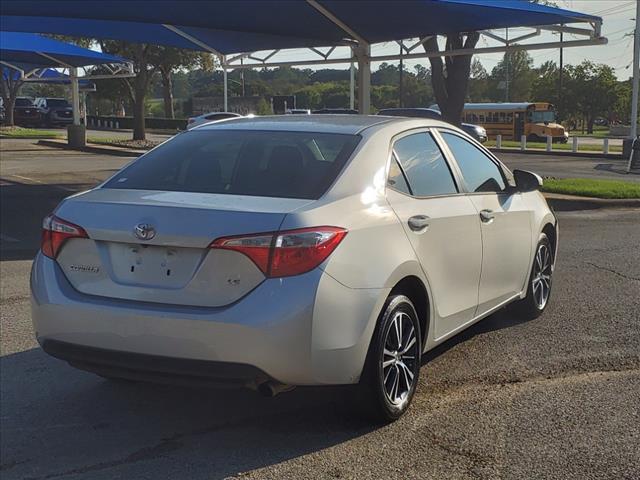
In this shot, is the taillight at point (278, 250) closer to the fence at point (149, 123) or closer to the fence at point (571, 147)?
the fence at point (571, 147)

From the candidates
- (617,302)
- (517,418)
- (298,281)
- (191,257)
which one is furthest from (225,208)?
(617,302)

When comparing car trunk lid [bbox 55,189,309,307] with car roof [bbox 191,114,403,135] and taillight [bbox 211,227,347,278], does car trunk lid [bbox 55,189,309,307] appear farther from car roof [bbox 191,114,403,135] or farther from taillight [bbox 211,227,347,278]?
car roof [bbox 191,114,403,135]

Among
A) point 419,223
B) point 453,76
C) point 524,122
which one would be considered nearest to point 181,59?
point 524,122

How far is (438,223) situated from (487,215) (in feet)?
2.55

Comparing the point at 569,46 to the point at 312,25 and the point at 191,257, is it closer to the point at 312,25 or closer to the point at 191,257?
the point at 312,25

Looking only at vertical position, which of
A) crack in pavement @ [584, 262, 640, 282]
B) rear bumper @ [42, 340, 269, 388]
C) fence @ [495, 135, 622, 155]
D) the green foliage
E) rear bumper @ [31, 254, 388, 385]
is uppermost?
the green foliage

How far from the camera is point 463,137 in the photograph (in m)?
5.75

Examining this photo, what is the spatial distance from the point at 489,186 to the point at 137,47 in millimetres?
30913

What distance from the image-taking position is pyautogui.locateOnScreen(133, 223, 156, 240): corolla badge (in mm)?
3805

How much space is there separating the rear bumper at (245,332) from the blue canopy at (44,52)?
22.3 m

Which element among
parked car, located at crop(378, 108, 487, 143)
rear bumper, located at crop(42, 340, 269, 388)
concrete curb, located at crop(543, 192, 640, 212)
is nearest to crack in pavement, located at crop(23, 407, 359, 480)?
rear bumper, located at crop(42, 340, 269, 388)

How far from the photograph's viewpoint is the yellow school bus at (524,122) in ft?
158

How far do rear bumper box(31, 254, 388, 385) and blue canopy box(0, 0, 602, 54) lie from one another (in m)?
9.79

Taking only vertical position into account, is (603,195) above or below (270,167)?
below
